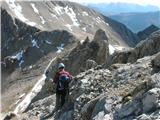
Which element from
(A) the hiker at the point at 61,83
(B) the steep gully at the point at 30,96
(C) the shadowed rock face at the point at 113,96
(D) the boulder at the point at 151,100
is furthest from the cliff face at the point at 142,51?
(B) the steep gully at the point at 30,96

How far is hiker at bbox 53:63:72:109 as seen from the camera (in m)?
29.8

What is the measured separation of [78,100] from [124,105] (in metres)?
6.15

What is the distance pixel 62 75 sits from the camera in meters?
29.7

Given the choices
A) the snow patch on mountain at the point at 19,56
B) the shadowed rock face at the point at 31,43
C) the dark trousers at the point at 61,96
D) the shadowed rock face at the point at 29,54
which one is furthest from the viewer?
the snow patch on mountain at the point at 19,56

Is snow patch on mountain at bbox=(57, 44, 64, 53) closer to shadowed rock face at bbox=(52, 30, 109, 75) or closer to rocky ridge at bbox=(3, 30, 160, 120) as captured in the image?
shadowed rock face at bbox=(52, 30, 109, 75)

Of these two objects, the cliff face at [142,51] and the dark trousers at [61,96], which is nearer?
the dark trousers at [61,96]

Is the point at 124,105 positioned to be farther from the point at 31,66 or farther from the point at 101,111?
the point at 31,66

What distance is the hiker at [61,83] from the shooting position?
29.8 meters

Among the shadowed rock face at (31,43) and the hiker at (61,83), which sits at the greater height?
the hiker at (61,83)

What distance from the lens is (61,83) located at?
2989 centimetres


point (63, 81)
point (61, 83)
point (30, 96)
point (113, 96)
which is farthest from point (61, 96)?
point (30, 96)

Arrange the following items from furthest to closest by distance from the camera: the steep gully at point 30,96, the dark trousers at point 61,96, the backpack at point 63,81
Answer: the steep gully at point 30,96 → the dark trousers at point 61,96 → the backpack at point 63,81

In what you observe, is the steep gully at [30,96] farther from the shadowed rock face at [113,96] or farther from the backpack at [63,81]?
the backpack at [63,81]

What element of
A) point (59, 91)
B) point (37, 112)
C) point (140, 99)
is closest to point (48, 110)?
point (37, 112)
